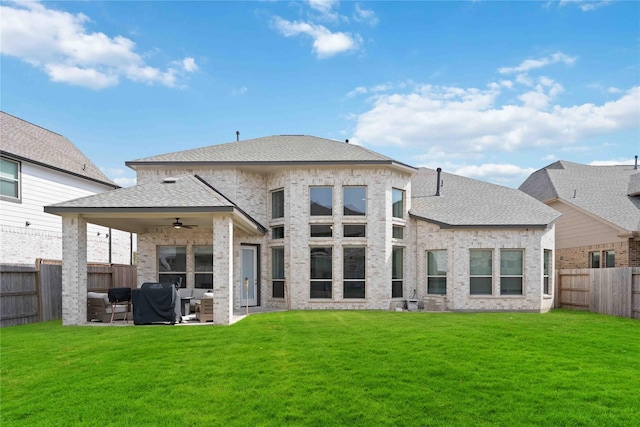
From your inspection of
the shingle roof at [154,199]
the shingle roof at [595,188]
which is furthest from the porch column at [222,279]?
the shingle roof at [595,188]

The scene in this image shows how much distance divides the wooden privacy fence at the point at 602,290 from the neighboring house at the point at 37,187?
2172cm

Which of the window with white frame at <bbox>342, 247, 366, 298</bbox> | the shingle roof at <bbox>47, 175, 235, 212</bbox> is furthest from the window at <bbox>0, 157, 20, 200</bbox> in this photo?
the window with white frame at <bbox>342, 247, 366, 298</bbox>

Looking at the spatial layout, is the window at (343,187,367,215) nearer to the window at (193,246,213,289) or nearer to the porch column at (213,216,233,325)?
the window at (193,246,213,289)

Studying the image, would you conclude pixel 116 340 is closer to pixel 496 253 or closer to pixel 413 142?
pixel 496 253

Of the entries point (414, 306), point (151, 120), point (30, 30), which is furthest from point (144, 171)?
point (414, 306)

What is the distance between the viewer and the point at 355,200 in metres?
18.3

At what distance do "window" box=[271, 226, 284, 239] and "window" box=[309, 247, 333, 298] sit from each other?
1.46 meters

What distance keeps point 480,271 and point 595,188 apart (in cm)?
1107

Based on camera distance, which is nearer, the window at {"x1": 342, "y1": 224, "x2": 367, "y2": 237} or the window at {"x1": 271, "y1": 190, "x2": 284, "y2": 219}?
the window at {"x1": 342, "y1": 224, "x2": 367, "y2": 237}

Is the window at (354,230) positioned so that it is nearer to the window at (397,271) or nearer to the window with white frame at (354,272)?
the window with white frame at (354,272)

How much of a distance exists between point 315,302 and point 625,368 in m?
11.1

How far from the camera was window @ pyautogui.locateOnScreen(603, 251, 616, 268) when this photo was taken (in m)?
20.4

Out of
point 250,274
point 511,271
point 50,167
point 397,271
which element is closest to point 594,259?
point 511,271

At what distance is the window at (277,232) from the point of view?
18520mm
